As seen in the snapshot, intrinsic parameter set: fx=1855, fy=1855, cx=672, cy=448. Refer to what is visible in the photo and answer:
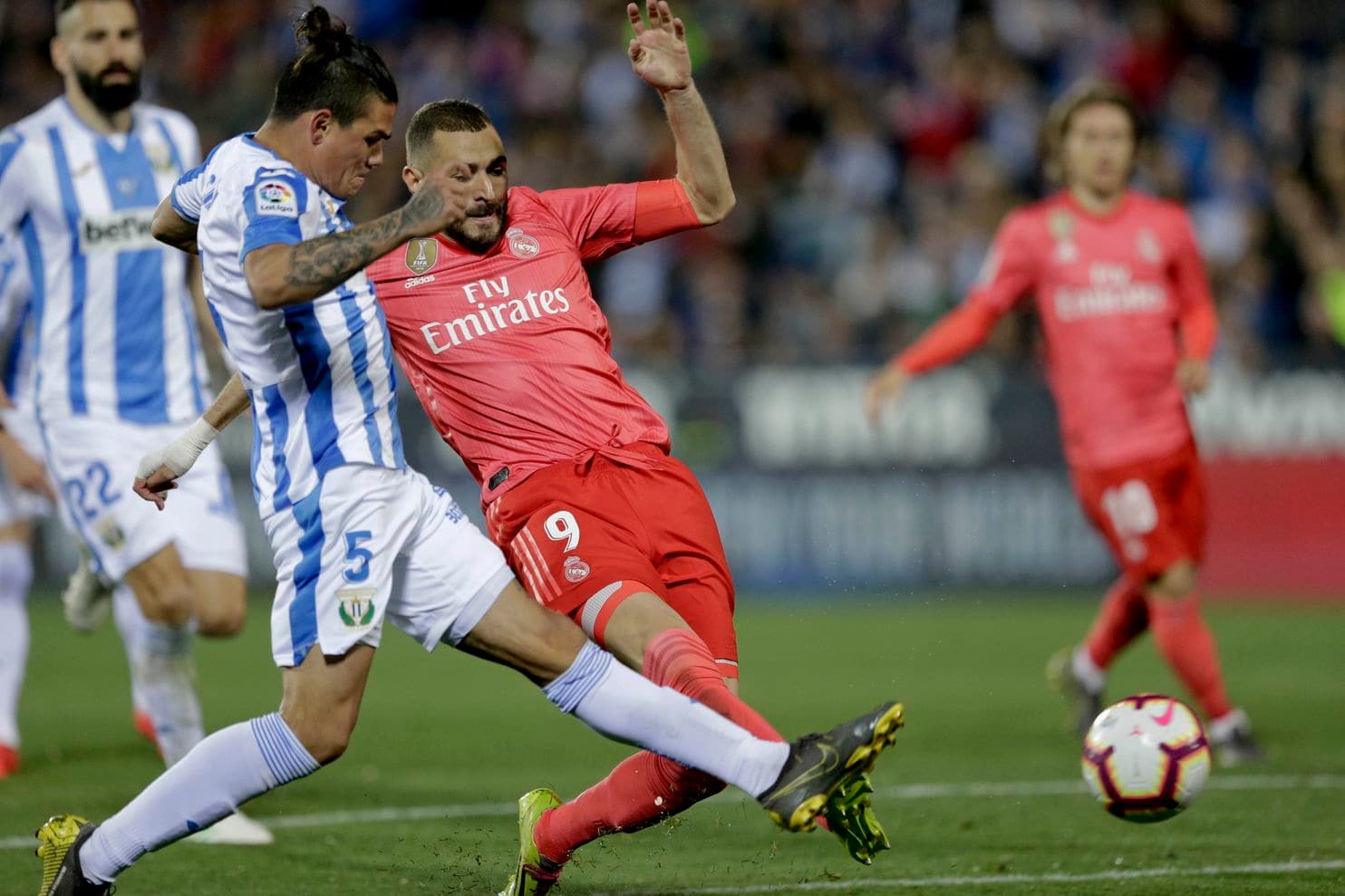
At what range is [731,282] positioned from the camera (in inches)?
600

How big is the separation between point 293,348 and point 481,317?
721 mm

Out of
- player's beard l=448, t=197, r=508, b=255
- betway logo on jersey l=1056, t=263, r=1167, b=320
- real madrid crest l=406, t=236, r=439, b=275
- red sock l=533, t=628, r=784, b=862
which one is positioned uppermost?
player's beard l=448, t=197, r=508, b=255

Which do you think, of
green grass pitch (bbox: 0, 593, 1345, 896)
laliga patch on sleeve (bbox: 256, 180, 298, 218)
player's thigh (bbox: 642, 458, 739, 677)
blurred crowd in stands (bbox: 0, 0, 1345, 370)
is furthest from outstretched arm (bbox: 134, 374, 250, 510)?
blurred crowd in stands (bbox: 0, 0, 1345, 370)

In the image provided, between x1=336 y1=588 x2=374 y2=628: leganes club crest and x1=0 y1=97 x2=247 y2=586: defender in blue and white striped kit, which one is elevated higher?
x1=0 y1=97 x2=247 y2=586: defender in blue and white striped kit

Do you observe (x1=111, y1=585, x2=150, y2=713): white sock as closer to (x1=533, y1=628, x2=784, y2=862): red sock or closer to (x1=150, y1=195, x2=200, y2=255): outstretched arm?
(x1=150, y1=195, x2=200, y2=255): outstretched arm

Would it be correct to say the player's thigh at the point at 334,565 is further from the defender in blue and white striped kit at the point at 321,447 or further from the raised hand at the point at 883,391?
the raised hand at the point at 883,391

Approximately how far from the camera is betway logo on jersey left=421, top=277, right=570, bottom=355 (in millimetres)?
5156

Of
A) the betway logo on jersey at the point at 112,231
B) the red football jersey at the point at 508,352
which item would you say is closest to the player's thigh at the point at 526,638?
the red football jersey at the point at 508,352

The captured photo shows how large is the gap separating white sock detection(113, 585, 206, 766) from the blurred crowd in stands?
7.90m

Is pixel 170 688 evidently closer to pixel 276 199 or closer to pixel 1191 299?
pixel 276 199

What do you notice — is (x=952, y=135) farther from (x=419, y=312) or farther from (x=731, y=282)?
(x=419, y=312)

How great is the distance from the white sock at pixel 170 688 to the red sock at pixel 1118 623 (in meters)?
4.00

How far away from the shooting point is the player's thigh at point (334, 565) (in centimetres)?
454

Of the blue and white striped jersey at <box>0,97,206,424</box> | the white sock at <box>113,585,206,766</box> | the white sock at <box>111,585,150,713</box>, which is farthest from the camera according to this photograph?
the blue and white striped jersey at <box>0,97,206,424</box>
